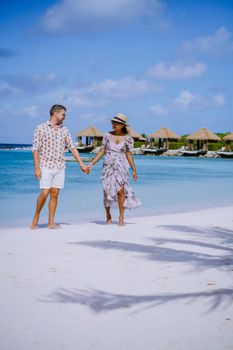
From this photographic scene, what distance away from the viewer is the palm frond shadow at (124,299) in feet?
10.1

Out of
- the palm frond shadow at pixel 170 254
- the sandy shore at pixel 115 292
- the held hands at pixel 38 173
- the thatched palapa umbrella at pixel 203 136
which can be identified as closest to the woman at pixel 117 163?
the held hands at pixel 38 173

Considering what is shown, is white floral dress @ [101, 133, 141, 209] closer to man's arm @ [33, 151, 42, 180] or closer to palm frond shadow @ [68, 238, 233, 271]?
man's arm @ [33, 151, 42, 180]

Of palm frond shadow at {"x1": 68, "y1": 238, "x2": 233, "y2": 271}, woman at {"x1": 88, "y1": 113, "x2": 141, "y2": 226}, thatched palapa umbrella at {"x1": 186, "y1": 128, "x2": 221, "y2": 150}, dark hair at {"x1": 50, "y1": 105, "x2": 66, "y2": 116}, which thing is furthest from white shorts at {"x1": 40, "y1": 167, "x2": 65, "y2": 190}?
thatched palapa umbrella at {"x1": 186, "y1": 128, "x2": 221, "y2": 150}

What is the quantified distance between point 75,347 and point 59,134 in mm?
4015

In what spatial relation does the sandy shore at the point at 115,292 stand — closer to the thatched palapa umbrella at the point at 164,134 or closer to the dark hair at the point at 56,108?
the dark hair at the point at 56,108

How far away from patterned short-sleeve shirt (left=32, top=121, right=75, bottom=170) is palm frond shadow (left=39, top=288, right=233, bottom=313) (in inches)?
116

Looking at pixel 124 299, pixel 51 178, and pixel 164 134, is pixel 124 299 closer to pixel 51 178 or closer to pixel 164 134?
pixel 51 178

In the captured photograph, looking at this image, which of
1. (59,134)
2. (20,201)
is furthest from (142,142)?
(59,134)

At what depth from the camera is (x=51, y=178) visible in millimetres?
6211

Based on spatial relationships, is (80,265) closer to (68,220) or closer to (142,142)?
(68,220)

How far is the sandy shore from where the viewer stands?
259 centimetres

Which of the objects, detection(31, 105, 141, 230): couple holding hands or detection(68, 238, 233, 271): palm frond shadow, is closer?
detection(68, 238, 233, 271): palm frond shadow

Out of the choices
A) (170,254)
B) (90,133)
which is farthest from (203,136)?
(170,254)

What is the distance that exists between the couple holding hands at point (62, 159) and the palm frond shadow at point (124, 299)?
2920 millimetres
